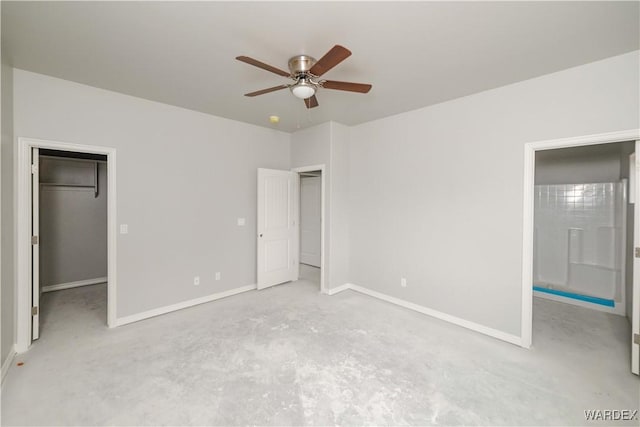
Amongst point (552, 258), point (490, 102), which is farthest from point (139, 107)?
point (552, 258)

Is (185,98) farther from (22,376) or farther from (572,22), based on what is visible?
(572,22)

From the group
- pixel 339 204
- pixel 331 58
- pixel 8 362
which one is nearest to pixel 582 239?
pixel 339 204

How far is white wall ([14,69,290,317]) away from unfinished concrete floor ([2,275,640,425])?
634 mm

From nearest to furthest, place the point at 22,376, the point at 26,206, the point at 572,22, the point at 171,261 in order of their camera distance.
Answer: the point at 572,22, the point at 22,376, the point at 26,206, the point at 171,261

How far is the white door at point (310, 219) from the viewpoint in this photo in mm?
5943

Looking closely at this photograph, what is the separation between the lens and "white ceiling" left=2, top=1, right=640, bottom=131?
1716 mm

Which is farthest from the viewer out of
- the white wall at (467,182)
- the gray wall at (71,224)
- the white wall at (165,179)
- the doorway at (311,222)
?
the doorway at (311,222)

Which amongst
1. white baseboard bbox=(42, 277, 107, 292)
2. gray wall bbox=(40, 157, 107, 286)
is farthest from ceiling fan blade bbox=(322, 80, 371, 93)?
white baseboard bbox=(42, 277, 107, 292)

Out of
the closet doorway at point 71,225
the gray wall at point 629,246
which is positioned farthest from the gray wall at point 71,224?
the gray wall at point 629,246

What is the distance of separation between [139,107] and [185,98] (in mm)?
575

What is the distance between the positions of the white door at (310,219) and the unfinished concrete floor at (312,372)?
2709 millimetres

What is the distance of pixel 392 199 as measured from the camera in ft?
12.4

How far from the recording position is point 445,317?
10.6 ft

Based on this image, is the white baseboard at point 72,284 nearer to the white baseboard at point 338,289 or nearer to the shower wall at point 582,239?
the white baseboard at point 338,289
